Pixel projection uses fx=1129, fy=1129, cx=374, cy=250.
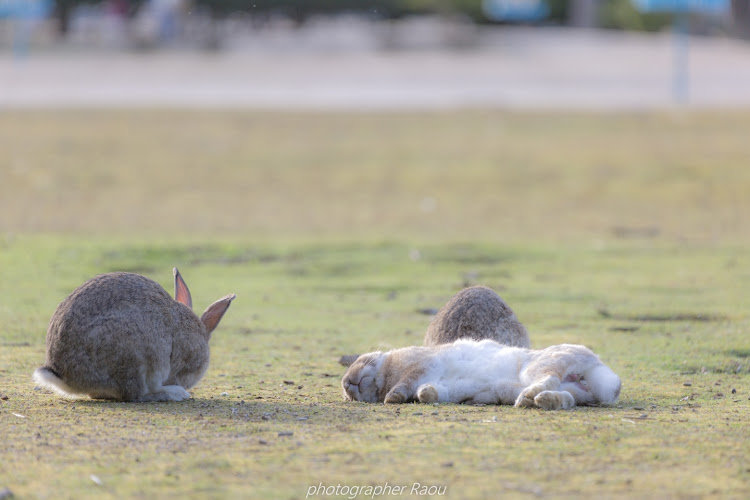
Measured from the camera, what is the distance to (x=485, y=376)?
249 inches

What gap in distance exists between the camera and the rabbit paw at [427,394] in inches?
250

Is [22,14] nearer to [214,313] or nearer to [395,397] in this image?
[214,313]

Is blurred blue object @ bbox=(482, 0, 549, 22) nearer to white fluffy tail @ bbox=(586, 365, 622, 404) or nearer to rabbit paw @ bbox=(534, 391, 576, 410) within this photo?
white fluffy tail @ bbox=(586, 365, 622, 404)

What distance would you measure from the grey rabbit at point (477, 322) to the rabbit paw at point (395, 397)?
679 millimetres

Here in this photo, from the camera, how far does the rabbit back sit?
20.1ft

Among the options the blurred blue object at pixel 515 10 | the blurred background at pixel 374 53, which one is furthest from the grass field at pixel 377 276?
the blurred blue object at pixel 515 10

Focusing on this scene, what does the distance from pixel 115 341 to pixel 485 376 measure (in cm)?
205

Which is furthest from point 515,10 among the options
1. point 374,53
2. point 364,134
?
point 364,134

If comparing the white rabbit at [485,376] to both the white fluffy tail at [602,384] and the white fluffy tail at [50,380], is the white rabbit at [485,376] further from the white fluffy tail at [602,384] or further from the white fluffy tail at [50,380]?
the white fluffy tail at [50,380]

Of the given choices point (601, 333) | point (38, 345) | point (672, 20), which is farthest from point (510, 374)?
point (672, 20)

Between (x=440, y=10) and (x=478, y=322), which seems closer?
(x=478, y=322)

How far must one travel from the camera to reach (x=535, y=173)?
1981 centimetres

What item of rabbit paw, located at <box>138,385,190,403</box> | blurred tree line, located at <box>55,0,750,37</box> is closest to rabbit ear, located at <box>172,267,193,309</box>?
rabbit paw, located at <box>138,385,190,403</box>

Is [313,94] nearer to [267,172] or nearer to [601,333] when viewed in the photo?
[267,172]
